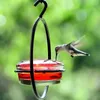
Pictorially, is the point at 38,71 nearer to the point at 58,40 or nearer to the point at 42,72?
the point at 42,72

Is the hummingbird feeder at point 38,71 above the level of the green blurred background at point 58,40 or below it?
below

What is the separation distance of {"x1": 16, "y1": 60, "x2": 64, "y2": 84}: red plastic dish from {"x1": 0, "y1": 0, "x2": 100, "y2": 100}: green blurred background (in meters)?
2.00

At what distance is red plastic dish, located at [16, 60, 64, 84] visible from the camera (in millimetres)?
1369

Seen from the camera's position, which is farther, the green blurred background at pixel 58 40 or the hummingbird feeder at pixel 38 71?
the green blurred background at pixel 58 40

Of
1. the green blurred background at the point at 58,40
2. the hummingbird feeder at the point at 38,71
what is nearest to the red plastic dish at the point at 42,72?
the hummingbird feeder at the point at 38,71

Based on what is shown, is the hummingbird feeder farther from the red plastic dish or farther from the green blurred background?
the green blurred background

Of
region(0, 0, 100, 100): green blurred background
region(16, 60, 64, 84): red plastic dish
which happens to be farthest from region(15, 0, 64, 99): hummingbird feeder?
region(0, 0, 100, 100): green blurred background

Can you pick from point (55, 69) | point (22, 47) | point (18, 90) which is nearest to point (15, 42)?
point (22, 47)

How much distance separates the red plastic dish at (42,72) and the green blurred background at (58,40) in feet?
6.58

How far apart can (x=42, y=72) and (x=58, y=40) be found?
2.26m

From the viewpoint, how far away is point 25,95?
3.98 m

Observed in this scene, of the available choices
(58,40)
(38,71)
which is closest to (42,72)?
(38,71)

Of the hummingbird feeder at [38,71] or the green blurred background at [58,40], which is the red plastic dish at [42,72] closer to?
the hummingbird feeder at [38,71]

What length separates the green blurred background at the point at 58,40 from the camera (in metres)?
3.48
